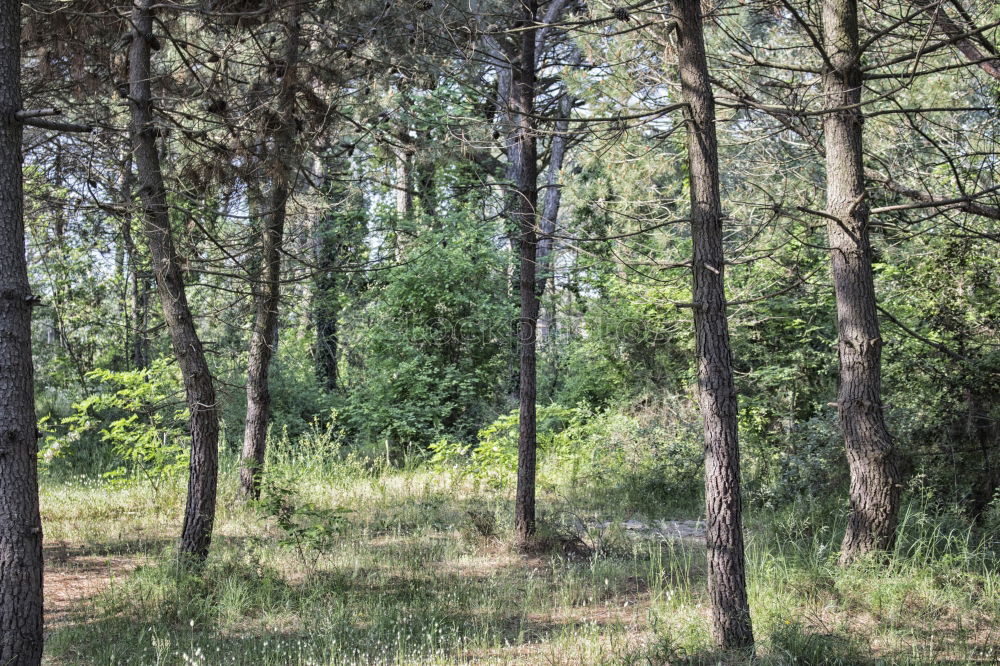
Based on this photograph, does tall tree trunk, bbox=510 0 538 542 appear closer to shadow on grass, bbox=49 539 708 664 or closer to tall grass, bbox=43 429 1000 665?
tall grass, bbox=43 429 1000 665

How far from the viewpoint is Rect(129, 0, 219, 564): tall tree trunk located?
6.79 metres

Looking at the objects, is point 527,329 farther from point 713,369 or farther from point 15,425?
point 15,425

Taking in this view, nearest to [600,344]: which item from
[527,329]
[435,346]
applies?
[435,346]

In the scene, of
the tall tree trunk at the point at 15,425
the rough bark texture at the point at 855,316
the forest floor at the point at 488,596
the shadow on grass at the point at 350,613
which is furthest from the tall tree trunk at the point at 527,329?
the tall tree trunk at the point at 15,425

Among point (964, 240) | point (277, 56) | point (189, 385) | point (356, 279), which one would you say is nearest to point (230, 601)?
point (189, 385)

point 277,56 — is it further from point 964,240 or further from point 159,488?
point 964,240

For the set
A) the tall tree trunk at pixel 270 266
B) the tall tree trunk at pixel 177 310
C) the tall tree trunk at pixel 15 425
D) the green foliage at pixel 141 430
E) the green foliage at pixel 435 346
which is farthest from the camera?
the green foliage at pixel 435 346

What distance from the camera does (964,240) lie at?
8.23m

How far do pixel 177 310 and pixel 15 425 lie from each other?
261 centimetres

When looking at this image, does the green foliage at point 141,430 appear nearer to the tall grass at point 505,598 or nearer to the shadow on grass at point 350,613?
the tall grass at point 505,598

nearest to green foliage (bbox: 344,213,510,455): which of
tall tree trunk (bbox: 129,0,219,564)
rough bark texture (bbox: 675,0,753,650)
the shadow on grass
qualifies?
the shadow on grass

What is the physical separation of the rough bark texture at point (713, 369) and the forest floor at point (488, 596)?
0.37 m

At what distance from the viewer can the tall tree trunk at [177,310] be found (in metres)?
6.79

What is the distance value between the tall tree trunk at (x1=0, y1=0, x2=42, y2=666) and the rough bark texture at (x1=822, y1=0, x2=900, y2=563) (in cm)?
609
